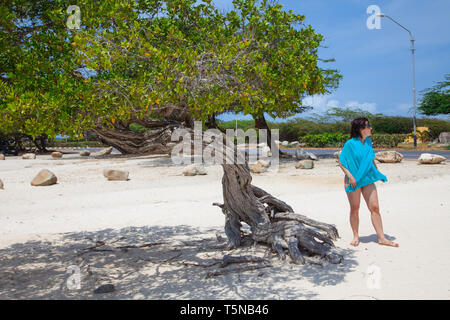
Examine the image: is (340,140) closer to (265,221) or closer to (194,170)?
(194,170)

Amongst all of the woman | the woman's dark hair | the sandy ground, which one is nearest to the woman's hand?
the woman

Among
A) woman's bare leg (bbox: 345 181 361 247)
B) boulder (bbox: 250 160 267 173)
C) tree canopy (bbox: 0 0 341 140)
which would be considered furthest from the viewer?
boulder (bbox: 250 160 267 173)

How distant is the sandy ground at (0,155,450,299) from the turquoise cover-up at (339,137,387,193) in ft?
3.63

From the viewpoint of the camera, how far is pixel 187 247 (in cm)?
676

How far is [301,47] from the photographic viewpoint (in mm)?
15320

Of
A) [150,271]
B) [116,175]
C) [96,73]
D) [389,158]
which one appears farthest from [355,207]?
[389,158]

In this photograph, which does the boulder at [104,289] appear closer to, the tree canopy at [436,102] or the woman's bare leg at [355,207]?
the woman's bare leg at [355,207]

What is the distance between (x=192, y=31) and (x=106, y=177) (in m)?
7.03

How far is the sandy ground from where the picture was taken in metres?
4.75

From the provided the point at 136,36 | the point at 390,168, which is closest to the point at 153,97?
the point at 136,36

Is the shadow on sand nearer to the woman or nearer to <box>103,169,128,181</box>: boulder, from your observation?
the woman

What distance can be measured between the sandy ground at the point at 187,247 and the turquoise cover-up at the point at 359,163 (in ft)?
3.63

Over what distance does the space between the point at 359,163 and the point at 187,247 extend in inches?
128
